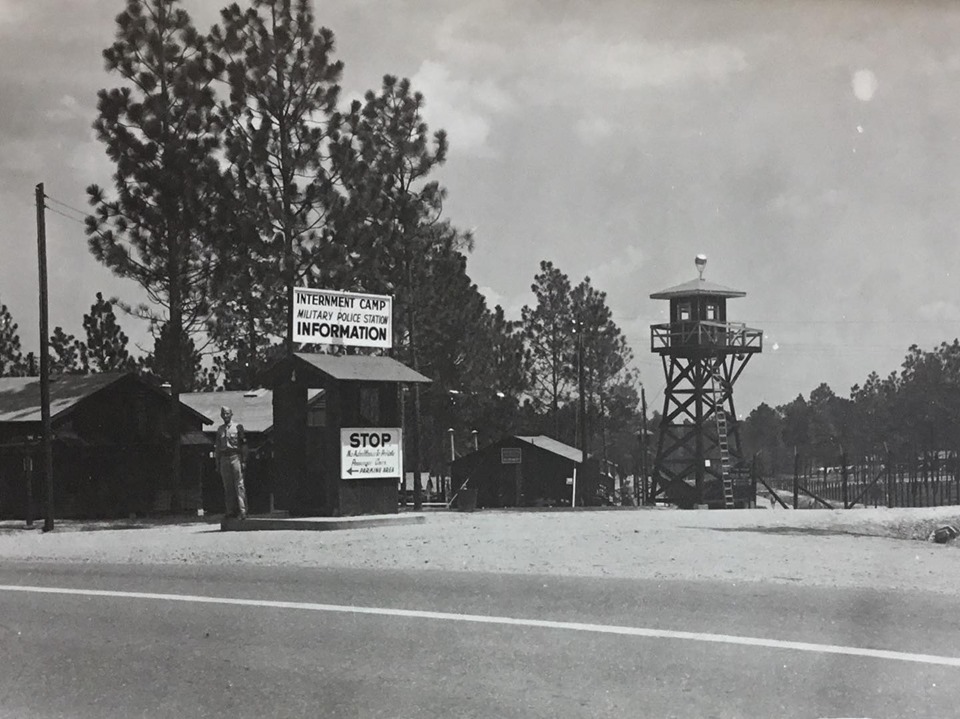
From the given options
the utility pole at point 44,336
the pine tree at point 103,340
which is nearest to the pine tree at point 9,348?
the pine tree at point 103,340

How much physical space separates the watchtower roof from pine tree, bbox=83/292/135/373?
78.9 feet

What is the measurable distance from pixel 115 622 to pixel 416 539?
7.52 metres

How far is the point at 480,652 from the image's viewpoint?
766 cm

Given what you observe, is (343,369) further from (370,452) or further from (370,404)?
(370,452)

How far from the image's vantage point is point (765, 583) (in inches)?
425

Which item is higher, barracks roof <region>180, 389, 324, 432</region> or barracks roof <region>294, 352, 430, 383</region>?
barracks roof <region>294, 352, 430, 383</region>

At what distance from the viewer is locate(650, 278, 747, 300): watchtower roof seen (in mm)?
48250

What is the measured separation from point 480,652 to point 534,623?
1.06 meters

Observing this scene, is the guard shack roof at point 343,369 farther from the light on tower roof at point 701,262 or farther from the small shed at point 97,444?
the light on tower roof at point 701,262

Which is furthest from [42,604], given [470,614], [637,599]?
[637,599]

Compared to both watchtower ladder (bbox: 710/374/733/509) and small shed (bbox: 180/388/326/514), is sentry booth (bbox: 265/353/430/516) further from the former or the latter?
watchtower ladder (bbox: 710/374/733/509)

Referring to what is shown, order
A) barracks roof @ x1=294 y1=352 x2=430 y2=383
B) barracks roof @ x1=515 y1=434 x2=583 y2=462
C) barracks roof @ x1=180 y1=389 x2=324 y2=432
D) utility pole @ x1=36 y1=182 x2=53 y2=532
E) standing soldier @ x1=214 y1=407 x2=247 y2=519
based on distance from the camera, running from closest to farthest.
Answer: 1. standing soldier @ x1=214 y1=407 x2=247 y2=519
2. barracks roof @ x1=294 y1=352 x2=430 y2=383
3. utility pole @ x1=36 y1=182 x2=53 y2=532
4. barracks roof @ x1=180 y1=389 x2=324 y2=432
5. barracks roof @ x1=515 y1=434 x2=583 y2=462

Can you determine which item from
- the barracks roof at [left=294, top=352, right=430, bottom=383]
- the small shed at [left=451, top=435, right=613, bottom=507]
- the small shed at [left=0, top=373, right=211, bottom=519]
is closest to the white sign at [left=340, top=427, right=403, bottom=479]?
the barracks roof at [left=294, top=352, right=430, bottom=383]

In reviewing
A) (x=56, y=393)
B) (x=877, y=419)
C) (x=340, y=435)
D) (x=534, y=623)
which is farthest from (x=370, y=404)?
(x=877, y=419)
